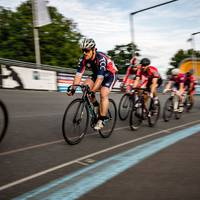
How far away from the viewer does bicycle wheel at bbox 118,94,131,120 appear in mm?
9134

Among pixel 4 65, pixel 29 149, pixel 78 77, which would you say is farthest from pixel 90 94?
pixel 4 65

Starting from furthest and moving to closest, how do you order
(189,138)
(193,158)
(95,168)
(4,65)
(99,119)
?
1. (4,65)
2. (189,138)
3. (99,119)
4. (193,158)
5. (95,168)

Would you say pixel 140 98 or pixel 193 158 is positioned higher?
pixel 140 98

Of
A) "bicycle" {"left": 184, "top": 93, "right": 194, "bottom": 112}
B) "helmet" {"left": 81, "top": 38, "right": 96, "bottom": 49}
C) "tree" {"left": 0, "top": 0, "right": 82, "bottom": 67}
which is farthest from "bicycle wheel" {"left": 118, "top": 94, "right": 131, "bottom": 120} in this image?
"tree" {"left": 0, "top": 0, "right": 82, "bottom": 67}

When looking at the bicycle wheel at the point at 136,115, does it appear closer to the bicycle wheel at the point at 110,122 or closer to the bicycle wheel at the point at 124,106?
the bicycle wheel at the point at 124,106

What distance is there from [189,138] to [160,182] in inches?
135

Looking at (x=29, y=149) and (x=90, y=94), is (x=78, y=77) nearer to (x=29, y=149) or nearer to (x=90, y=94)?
(x=90, y=94)

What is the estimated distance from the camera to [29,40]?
4600 centimetres

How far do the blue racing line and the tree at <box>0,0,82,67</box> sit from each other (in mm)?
41922

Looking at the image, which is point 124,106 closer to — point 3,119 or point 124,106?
point 124,106

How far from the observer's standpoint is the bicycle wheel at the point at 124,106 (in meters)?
9.13

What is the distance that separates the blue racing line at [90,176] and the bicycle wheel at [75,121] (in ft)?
3.31

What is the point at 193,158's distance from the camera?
496cm

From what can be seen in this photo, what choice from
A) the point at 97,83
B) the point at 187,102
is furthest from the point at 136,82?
the point at 187,102
